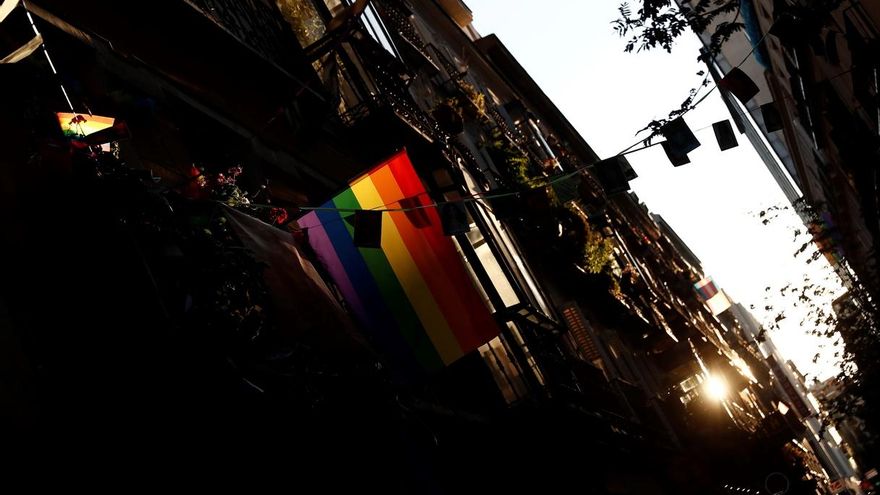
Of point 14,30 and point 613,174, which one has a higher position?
point 14,30

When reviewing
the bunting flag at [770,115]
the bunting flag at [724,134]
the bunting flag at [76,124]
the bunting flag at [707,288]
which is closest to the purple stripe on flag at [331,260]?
the bunting flag at [76,124]

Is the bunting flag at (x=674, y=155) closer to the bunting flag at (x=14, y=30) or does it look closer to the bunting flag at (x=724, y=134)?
the bunting flag at (x=724, y=134)

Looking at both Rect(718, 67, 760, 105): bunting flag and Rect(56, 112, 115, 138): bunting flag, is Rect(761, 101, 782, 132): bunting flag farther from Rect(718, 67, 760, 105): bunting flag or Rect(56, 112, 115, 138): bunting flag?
Rect(56, 112, 115, 138): bunting flag

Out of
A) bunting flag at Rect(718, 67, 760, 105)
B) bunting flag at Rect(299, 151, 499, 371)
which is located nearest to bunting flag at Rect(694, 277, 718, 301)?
bunting flag at Rect(718, 67, 760, 105)

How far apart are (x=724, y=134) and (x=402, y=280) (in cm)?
522

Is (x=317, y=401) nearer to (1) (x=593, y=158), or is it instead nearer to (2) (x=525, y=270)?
(2) (x=525, y=270)

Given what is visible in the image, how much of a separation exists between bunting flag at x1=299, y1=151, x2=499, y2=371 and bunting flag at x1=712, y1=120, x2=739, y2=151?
427 cm

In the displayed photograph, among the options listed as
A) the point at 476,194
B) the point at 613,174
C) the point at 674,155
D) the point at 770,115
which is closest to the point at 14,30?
the point at 476,194

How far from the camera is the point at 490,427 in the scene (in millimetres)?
9977

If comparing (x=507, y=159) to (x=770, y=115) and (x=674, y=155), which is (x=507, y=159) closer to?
(x=770, y=115)

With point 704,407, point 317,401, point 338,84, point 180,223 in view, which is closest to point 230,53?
point 338,84

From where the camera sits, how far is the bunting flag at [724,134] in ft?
34.4

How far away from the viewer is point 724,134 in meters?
10.5

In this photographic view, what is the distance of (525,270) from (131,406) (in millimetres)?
11216
